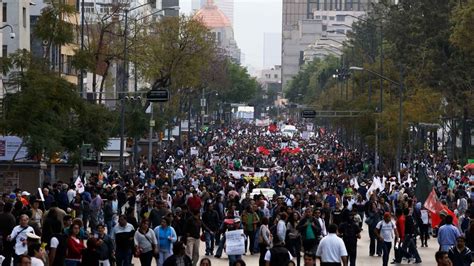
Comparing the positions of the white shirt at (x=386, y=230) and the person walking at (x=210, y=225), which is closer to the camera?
the white shirt at (x=386, y=230)

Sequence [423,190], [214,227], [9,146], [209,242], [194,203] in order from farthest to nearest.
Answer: [9,146] → [423,190] → [194,203] → [209,242] → [214,227]

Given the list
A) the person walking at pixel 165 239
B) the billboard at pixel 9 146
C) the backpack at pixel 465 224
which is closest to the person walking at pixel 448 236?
the backpack at pixel 465 224

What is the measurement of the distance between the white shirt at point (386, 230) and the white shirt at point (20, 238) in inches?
325

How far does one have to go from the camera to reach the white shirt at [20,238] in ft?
79.0

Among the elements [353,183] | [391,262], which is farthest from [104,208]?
Result: [353,183]

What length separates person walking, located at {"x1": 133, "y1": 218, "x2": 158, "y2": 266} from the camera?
2625 cm

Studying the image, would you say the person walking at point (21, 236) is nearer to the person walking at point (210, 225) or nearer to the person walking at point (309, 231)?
the person walking at point (309, 231)

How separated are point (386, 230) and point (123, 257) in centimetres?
569

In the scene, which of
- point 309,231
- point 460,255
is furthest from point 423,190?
point 460,255

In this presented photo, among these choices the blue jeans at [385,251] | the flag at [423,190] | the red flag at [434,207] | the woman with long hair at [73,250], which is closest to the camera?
the woman with long hair at [73,250]

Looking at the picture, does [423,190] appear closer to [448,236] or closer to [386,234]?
[386,234]

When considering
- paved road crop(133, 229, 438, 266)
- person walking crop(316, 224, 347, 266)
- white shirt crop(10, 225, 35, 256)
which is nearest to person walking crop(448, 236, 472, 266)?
person walking crop(316, 224, 347, 266)

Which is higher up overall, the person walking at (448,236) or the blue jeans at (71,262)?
the person walking at (448,236)

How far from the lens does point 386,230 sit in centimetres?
3031
